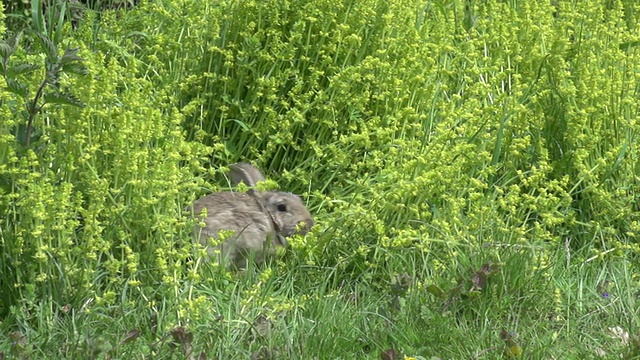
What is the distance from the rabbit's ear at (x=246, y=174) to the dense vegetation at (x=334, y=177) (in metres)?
0.09

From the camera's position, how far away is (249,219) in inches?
187

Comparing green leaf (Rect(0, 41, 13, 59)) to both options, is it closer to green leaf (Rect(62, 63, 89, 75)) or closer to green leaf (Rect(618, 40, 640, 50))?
green leaf (Rect(62, 63, 89, 75))

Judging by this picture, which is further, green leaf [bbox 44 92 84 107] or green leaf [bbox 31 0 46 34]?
green leaf [bbox 31 0 46 34]

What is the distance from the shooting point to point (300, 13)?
5363mm

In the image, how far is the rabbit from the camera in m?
4.66

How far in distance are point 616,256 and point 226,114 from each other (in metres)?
1.79

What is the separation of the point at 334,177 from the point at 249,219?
609 mm

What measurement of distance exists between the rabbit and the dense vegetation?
0.32 feet

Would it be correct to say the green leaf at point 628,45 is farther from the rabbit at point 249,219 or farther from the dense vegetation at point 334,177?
the rabbit at point 249,219

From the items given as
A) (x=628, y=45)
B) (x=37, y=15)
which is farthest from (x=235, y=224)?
(x=628, y=45)

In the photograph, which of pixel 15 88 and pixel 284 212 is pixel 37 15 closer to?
pixel 15 88

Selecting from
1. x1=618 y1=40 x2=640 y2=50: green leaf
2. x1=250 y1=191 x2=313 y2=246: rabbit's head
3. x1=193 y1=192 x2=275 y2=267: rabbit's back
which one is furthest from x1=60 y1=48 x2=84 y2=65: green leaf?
x1=618 y1=40 x2=640 y2=50: green leaf

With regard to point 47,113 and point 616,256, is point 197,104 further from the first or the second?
point 616,256

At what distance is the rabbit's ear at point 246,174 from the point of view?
4.84 meters
